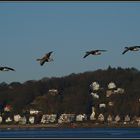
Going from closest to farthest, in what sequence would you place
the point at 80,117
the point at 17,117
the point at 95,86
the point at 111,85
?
the point at 80,117
the point at 111,85
the point at 95,86
the point at 17,117

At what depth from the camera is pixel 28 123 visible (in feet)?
642

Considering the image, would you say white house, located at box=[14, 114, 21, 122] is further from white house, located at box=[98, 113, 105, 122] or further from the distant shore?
white house, located at box=[98, 113, 105, 122]

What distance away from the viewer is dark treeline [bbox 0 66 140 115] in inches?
7205

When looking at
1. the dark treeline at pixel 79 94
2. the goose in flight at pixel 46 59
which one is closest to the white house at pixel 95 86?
the dark treeline at pixel 79 94

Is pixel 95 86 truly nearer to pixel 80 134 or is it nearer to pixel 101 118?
pixel 101 118

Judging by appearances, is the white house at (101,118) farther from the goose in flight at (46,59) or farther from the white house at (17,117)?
the goose in flight at (46,59)

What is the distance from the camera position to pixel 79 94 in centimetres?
18925

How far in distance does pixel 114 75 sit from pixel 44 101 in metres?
15.8

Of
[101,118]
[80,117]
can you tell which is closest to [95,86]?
[80,117]

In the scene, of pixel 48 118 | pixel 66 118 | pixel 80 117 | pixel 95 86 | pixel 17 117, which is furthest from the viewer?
pixel 17 117

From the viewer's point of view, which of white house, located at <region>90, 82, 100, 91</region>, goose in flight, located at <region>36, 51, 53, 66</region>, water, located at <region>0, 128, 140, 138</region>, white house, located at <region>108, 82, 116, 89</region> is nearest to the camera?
goose in flight, located at <region>36, 51, 53, 66</region>

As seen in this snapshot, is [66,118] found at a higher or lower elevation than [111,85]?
lower

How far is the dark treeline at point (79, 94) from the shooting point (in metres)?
183

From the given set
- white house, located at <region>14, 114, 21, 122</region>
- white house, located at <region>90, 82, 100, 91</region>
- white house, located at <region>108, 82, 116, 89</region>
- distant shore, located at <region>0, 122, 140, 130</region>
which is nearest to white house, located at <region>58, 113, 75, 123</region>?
distant shore, located at <region>0, 122, 140, 130</region>
